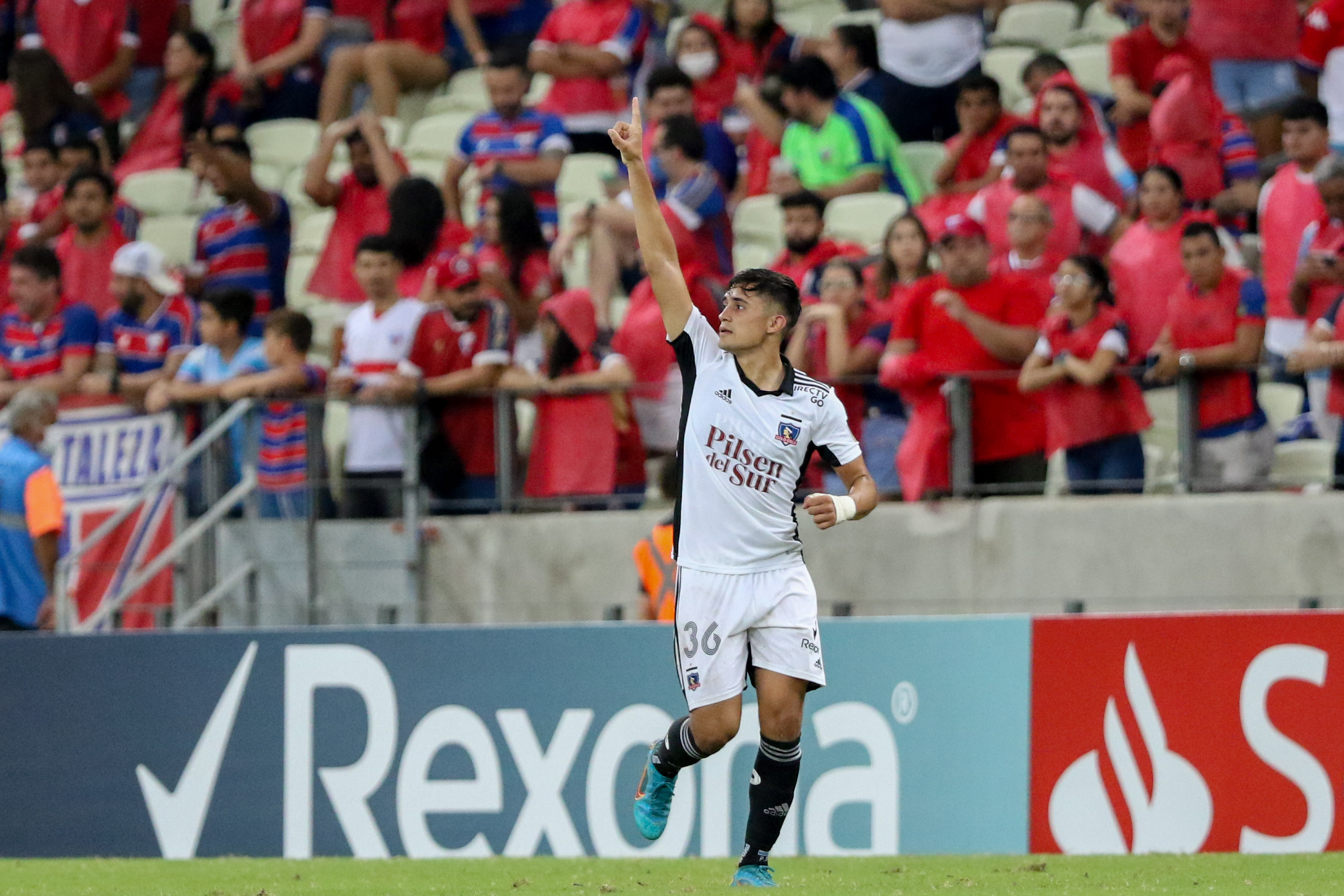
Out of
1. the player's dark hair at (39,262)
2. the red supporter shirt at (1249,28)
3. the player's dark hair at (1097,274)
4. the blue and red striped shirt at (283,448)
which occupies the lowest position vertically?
the blue and red striped shirt at (283,448)

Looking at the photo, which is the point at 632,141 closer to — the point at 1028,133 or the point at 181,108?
the point at 1028,133

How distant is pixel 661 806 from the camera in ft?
24.1

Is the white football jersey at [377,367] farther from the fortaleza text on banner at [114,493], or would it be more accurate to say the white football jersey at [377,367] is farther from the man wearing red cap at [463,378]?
the fortaleza text on banner at [114,493]

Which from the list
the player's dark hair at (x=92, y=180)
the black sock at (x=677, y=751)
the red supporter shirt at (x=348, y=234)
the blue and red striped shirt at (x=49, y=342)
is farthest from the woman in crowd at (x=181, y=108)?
the black sock at (x=677, y=751)

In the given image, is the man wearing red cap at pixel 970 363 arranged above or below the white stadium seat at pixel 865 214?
below

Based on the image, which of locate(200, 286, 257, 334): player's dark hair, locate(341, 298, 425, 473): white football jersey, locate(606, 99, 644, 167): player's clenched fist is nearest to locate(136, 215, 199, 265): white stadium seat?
locate(200, 286, 257, 334): player's dark hair

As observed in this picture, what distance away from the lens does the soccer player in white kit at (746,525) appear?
7113mm

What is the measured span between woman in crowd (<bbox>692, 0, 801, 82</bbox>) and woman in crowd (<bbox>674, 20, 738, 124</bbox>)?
9 cm

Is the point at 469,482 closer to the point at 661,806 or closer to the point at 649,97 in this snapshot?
the point at 649,97

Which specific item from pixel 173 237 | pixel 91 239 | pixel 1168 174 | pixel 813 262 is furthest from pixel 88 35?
pixel 1168 174

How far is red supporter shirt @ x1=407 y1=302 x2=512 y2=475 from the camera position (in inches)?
448

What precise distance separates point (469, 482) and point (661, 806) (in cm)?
445

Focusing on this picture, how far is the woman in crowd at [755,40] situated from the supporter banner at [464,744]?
5.75 meters

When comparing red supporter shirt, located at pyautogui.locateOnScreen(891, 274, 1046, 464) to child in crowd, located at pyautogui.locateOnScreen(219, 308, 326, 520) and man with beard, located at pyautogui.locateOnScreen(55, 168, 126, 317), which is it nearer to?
child in crowd, located at pyautogui.locateOnScreen(219, 308, 326, 520)
